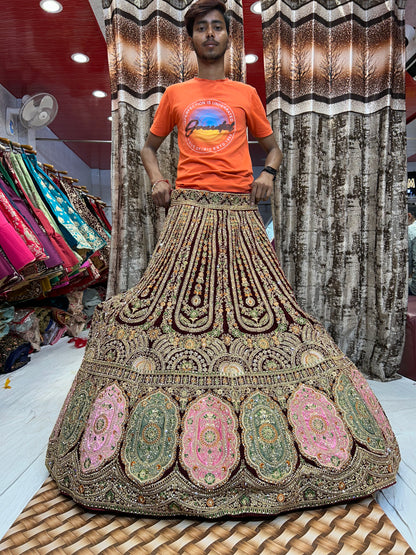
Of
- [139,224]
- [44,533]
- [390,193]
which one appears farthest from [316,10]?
[44,533]

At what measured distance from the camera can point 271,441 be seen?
3.14 ft

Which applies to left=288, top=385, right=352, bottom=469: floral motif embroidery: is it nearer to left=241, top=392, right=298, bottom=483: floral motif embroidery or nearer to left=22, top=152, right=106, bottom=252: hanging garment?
left=241, top=392, right=298, bottom=483: floral motif embroidery

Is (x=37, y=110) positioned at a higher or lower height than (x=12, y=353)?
higher

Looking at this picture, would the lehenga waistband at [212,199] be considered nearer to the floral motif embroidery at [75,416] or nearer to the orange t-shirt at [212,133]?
the orange t-shirt at [212,133]

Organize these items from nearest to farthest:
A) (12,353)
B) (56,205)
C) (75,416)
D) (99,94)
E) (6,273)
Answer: (75,416)
(6,273)
(12,353)
(56,205)
(99,94)

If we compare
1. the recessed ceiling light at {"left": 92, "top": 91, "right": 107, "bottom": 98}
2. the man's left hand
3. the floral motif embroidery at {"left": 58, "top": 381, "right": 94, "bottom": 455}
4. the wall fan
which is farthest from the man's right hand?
the recessed ceiling light at {"left": 92, "top": 91, "right": 107, "bottom": 98}

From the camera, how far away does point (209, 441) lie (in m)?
0.94

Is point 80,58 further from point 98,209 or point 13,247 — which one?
point 13,247

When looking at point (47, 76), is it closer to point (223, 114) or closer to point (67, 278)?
point (67, 278)

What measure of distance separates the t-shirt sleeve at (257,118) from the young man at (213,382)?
62mm

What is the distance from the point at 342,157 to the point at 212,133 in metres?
0.96

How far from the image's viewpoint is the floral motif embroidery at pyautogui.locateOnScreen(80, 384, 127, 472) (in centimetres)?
96

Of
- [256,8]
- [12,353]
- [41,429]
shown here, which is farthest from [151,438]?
[256,8]

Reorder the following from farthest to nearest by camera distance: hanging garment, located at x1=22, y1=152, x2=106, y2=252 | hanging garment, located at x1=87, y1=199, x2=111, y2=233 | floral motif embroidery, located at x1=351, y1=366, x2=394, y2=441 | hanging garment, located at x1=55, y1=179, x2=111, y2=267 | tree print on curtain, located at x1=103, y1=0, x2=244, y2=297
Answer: hanging garment, located at x1=87, y1=199, x2=111, y2=233
hanging garment, located at x1=55, y1=179, x2=111, y2=267
hanging garment, located at x1=22, y1=152, x2=106, y2=252
tree print on curtain, located at x1=103, y1=0, x2=244, y2=297
floral motif embroidery, located at x1=351, y1=366, x2=394, y2=441
